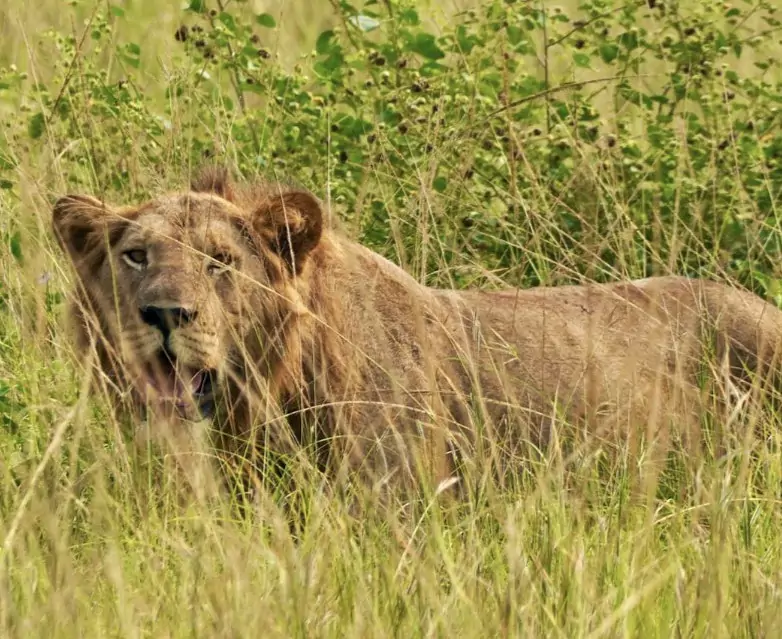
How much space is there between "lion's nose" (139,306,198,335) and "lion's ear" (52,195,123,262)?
1.53 ft

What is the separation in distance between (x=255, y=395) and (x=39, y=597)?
4.34 ft

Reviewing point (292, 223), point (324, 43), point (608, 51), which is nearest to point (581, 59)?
point (608, 51)

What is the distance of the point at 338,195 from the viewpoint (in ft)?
19.4

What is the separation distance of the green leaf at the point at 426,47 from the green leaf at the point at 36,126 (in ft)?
4.61

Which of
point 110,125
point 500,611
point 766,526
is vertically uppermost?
point 110,125

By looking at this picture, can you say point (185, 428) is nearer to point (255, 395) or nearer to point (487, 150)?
point (255, 395)

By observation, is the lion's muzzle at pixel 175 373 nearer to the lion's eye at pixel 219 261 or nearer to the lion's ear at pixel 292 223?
the lion's eye at pixel 219 261

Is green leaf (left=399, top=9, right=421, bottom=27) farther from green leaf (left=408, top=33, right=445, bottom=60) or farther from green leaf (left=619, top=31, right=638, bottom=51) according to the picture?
green leaf (left=619, top=31, right=638, bottom=51)

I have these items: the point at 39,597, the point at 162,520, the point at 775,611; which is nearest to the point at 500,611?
the point at 775,611

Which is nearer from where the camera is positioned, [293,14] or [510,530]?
[510,530]

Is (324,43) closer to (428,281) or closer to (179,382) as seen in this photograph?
(428,281)

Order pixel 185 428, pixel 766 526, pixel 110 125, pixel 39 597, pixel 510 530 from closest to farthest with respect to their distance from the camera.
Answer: pixel 510 530
pixel 39 597
pixel 766 526
pixel 185 428
pixel 110 125

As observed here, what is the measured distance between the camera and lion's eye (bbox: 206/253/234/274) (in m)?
4.51

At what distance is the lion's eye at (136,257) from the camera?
4.60m
